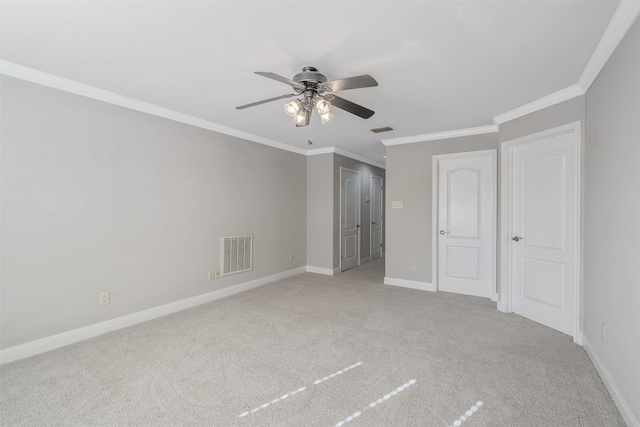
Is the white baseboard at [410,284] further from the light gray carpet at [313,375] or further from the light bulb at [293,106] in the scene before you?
the light bulb at [293,106]

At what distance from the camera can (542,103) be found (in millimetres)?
3115

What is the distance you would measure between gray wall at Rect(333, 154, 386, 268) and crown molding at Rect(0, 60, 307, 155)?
2000 mm

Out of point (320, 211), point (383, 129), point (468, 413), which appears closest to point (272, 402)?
point (468, 413)

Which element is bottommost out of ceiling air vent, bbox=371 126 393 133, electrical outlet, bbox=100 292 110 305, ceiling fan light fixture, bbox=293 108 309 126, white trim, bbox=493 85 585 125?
electrical outlet, bbox=100 292 110 305

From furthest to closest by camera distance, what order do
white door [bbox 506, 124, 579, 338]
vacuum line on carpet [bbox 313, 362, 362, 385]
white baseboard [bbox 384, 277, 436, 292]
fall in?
white baseboard [bbox 384, 277, 436, 292] → white door [bbox 506, 124, 579, 338] → vacuum line on carpet [bbox 313, 362, 362, 385]

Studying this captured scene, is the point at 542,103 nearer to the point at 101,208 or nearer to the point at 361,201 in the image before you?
the point at 361,201

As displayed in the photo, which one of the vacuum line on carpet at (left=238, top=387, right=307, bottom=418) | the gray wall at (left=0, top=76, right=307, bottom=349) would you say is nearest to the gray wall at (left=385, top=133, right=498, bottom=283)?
the gray wall at (left=0, top=76, right=307, bottom=349)

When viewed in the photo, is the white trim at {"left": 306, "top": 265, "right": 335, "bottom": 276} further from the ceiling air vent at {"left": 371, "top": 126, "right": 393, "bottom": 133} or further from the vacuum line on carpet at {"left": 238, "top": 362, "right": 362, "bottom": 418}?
the vacuum line on carpet at {"left": 238, "top": 362, "right": 362, "bottom": 418}

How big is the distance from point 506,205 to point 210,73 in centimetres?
351

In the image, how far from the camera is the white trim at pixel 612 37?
66.4 inches

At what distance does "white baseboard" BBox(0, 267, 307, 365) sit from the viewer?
250 cm

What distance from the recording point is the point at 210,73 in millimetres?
2539

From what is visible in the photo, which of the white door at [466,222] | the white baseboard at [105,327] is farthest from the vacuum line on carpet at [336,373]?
the white door at [466,222]

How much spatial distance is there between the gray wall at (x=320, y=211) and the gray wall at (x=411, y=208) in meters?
1.12
